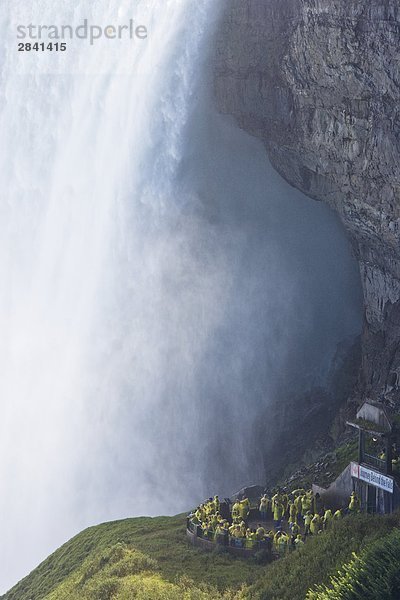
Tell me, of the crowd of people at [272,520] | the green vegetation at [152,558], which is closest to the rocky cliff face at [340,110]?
the crowd of people at [272,520]

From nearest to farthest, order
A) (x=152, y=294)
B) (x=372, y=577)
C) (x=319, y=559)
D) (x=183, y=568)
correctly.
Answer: (x=372, y=577) < (x=319, y=559) < (x=183, y=568) < (x=152, y=294)

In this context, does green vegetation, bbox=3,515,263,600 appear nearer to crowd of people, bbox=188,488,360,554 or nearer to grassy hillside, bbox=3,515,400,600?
grassy hillside, bbox=3,515,400,600

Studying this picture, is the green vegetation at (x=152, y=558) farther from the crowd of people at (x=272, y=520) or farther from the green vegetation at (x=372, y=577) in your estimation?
the green vegetation at (x=372, y=577)

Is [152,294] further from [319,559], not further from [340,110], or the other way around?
[319,559]

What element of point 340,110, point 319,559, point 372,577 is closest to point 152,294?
point 340,110

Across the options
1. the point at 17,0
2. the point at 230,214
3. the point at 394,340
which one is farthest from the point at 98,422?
the point at 17,0

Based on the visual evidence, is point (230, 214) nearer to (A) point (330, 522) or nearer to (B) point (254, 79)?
(B) point (254, 79)
